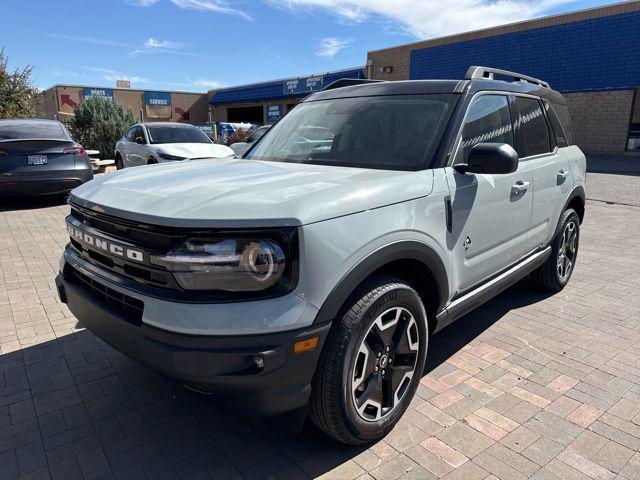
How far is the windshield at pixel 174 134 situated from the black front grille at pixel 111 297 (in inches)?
346

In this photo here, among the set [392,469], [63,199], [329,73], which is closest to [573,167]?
[392,469]

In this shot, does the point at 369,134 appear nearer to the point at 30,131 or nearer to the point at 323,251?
the point at 323,251

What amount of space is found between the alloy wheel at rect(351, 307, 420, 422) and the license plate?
26.8ft

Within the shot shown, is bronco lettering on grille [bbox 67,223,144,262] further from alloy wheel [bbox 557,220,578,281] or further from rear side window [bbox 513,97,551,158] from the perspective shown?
alloy wheel [bbox 557,220,578,281]

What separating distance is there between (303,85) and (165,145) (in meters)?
23.5

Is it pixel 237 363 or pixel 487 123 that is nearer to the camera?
pixel 237 363

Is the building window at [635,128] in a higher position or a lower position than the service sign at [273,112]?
lower

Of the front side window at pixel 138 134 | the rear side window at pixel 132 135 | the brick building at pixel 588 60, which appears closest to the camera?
the front side window at pixel 138 134

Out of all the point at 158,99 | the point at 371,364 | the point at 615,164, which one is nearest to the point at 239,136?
the point at 615,164

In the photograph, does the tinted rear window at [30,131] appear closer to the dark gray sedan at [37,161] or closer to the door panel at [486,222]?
the dark gray sedan at [37,161]

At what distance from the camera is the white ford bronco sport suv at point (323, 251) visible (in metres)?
1.89

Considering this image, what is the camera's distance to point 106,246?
89.9 inches

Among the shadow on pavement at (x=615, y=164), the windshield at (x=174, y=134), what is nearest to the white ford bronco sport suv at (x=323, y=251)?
the windshield at (x=174, y=134)

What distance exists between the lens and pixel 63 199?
984 cm
